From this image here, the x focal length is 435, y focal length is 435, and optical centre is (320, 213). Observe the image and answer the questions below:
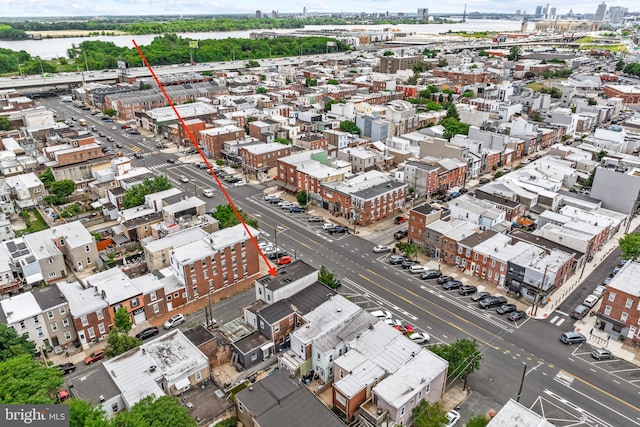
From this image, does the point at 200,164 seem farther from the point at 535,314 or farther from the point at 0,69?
the point at 0,69

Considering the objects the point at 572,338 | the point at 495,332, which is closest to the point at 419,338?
the point at 495,332

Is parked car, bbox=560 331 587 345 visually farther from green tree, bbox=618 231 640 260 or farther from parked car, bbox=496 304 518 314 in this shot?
green tree, bbox=618 231 640 260

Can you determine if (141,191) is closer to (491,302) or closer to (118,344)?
(118,344)

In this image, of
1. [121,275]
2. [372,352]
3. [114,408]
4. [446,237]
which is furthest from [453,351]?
[121,275]

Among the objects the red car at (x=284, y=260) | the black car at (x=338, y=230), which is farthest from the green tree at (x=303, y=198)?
the red car at (x=284, y=260)

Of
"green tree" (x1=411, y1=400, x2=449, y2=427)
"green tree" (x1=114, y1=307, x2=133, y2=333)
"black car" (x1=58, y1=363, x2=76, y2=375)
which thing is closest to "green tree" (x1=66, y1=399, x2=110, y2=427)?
"black car" (x1=58, y1=363, x2=76, y2=375)

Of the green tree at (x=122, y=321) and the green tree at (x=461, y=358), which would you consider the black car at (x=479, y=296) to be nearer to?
the green tree at (x=461, y=358)
